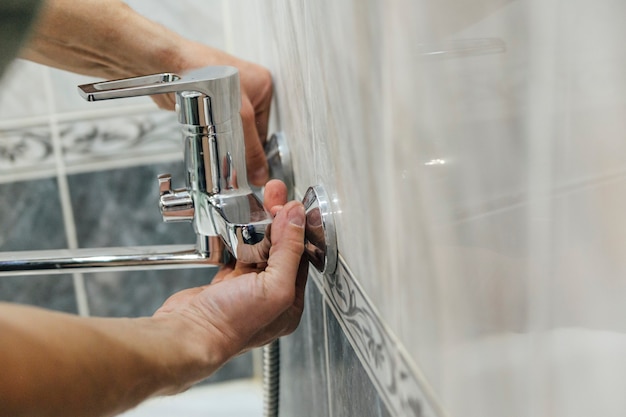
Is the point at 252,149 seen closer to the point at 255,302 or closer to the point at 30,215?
the point at 255,302

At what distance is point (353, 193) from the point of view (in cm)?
43

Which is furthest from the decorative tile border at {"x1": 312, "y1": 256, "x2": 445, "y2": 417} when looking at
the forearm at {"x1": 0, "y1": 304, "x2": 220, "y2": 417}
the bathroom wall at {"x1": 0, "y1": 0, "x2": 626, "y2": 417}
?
the forearm at {"x1": 0, "y1": 304, "x2": 220, "y2": 417}

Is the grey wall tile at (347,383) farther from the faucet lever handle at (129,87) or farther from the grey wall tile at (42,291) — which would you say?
the grey wall tile at (42,291)

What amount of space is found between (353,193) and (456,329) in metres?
0.15

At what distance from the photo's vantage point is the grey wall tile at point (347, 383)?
1.48 feet

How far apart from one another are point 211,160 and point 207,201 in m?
0.03

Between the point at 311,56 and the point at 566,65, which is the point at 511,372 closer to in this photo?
the point at 566,65

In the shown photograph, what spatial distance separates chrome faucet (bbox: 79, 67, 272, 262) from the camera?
531mm

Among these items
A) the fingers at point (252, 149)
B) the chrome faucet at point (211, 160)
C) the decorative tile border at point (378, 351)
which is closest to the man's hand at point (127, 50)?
the fingers at point (252, 149)

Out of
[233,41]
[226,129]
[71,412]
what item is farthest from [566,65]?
[233,41]

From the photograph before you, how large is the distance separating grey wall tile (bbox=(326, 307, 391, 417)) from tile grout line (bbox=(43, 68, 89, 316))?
545 mm

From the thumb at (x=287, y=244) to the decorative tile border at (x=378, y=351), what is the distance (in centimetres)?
3

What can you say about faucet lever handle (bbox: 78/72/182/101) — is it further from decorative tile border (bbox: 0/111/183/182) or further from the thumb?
decorative tile border (bbox: 0/111/183/182)

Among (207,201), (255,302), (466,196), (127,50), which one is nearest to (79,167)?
(127,50)
